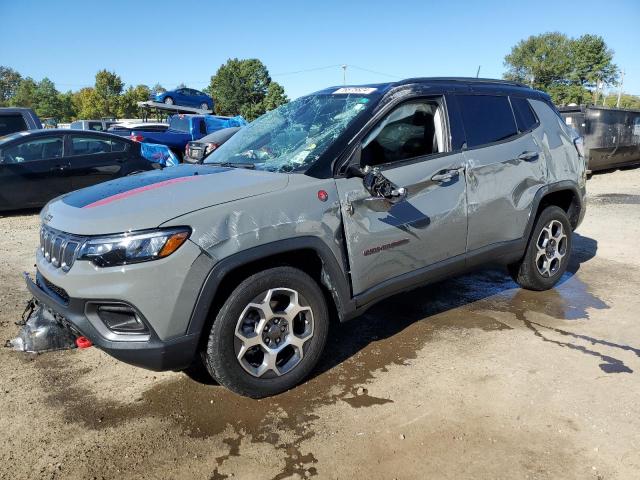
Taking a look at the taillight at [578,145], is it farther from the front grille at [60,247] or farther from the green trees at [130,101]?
the green trees at [130,101]

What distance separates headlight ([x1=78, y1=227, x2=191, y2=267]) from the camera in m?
2.58

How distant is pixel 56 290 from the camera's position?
2939 millimetres

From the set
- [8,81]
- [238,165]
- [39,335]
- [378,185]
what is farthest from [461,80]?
[8,81]

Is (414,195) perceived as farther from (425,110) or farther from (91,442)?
(91,442)

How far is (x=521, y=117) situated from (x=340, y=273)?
2.47 meters

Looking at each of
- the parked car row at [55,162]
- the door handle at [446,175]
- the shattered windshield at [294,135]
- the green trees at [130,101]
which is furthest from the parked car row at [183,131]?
the green trees at [130,101]

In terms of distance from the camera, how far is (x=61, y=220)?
2.93 metres

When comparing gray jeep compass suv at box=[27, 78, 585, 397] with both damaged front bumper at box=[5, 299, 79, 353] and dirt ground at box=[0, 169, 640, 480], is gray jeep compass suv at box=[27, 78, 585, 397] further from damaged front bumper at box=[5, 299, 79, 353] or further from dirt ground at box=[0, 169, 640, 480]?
damaged front bumper at box=[5, 299, 79, 353]

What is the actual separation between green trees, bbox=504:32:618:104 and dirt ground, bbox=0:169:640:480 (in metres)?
81.0

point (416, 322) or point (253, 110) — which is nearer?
point (416, 322)

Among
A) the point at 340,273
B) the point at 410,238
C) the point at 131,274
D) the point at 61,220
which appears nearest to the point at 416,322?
the point at 410,238

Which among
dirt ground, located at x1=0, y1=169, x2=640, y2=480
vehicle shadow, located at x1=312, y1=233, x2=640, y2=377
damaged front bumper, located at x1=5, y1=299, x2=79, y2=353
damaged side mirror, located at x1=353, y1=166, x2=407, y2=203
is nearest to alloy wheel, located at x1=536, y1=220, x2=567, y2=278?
vehicle shadow, located at x1=312, y1=233, x2=640, y2=377

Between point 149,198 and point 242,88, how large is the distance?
77.3 metres

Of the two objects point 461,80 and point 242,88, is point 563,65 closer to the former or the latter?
point 242,88
